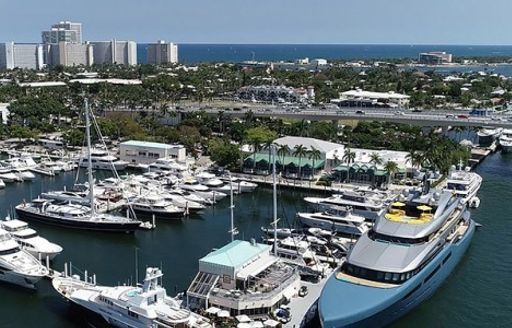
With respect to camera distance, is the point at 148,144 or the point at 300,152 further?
the point at 148,144

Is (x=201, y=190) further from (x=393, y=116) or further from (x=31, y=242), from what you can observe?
(x=393, y=116)

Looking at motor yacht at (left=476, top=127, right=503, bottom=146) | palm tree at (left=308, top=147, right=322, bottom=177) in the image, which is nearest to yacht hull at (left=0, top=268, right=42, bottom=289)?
palm tree at (left=308, top=147, right=322, bottom=177)

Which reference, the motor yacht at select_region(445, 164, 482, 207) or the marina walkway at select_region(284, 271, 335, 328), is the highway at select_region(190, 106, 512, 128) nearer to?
the motor yacht at select_region(445, 164, 482, 207)

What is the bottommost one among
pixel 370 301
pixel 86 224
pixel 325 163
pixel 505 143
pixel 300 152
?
pixel 86 224

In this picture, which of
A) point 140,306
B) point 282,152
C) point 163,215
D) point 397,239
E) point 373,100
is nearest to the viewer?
point 140,306

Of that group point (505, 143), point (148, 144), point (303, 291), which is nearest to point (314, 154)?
point (148, 144)

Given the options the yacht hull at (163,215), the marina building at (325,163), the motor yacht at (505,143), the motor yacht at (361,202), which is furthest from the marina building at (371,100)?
the yacht hull at (163,215)
